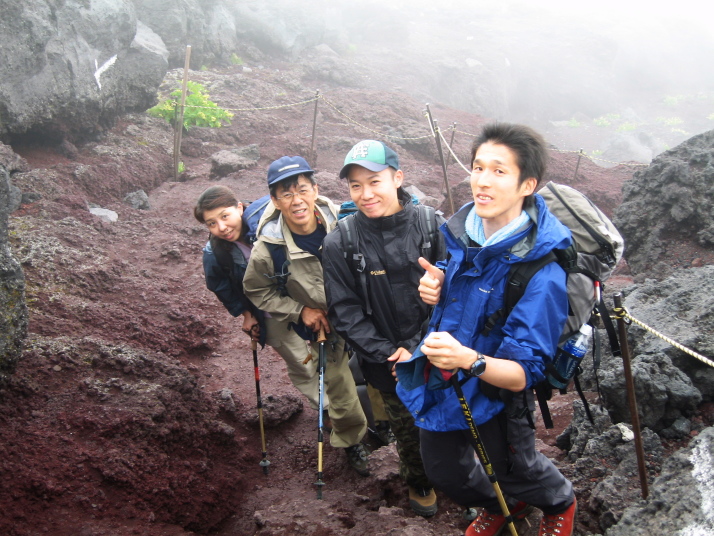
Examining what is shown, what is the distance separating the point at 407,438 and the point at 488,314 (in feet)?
4.70

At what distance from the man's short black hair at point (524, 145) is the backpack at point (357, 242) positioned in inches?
34.7

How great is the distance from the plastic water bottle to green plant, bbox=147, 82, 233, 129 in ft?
36.8

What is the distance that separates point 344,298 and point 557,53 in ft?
115

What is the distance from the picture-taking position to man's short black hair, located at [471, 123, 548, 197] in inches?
88.4

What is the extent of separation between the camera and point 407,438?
11.1 feet

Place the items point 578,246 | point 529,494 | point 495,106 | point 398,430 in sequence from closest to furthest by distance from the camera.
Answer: point 578,246
point 529,494
point 398,430
point 495,106

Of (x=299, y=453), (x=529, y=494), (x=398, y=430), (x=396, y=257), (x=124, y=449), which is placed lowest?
(x=299, y=453)

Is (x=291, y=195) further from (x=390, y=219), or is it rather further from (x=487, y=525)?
(x=487, y=525)

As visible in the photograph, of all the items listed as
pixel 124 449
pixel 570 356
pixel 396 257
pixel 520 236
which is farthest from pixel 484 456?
pixel 124 449

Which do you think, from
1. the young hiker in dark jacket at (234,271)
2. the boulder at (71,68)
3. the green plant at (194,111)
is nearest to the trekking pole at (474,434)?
the young hiker in dark jacket at (234,271)

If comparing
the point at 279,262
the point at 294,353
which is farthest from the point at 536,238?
the point at 294,353

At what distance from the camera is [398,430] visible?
3373 mm

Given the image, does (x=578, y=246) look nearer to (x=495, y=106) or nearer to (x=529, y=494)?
(x=529, y=494)

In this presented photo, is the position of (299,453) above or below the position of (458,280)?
below
